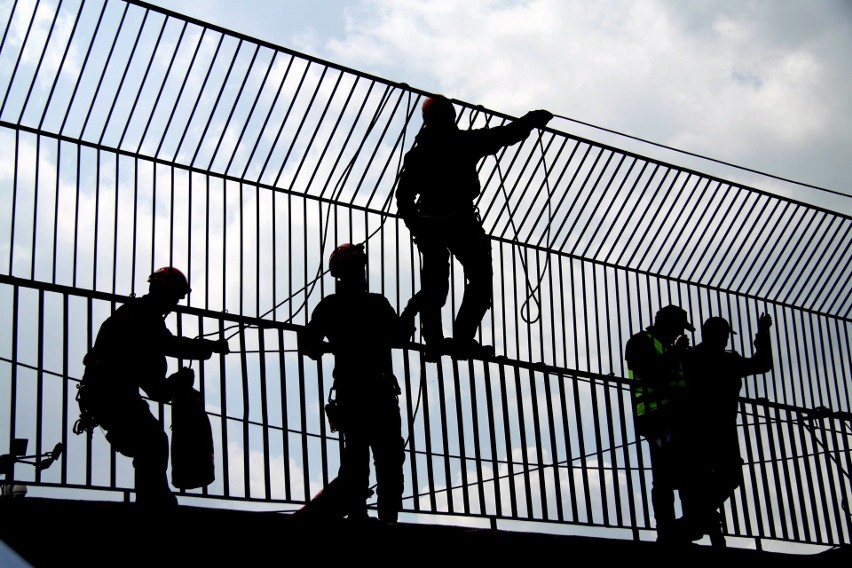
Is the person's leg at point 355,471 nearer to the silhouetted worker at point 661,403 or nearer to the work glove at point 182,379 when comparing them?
the work glove at point 182,379

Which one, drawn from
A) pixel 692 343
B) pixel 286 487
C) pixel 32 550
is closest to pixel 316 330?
pixel 286 487

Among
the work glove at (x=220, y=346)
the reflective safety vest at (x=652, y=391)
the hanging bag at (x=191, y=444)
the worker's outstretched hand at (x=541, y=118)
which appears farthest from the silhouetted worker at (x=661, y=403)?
the hanging bag at (x=191, y=444)

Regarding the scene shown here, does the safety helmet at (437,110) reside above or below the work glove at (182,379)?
above

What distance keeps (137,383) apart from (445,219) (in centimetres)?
186

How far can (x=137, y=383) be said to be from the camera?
5.30 metres

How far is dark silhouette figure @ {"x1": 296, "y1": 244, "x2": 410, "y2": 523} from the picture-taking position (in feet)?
17.3

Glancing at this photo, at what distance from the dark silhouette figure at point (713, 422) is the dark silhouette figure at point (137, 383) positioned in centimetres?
273

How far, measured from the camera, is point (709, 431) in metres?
6.58

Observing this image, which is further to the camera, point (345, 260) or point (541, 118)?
point (541, 118)

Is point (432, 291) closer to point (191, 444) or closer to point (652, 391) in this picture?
point (652, 391)

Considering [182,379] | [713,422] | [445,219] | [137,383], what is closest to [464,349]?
[445,219]

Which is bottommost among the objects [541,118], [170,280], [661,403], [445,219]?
[661,403]

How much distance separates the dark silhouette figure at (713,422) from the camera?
6.38 metres

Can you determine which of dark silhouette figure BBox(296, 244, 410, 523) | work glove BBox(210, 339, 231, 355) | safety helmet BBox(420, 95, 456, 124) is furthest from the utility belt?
safety helmet BBox(420, 95, 456, 124)
